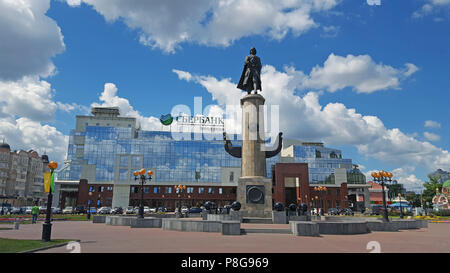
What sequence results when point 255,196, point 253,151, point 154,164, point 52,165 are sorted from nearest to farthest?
point 52,165 → point 255,196 → point 253,151 → point 154,164

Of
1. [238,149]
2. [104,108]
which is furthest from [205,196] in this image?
[238,149]

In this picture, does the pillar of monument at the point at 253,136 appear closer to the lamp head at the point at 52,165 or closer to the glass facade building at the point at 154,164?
the lamp head at the point at 52,165

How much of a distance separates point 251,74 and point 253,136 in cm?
630

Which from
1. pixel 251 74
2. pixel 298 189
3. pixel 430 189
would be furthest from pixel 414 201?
pixel 251 74

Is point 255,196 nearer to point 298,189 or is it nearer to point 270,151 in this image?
point 270,151

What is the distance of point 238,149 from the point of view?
28719 millimetres

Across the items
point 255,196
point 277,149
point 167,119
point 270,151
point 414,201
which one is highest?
point 167,119

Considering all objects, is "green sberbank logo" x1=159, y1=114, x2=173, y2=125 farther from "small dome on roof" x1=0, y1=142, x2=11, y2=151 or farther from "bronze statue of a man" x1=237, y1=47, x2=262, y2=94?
"bronze statue of a man" x1=237, y1=47, x2=262, y2=94

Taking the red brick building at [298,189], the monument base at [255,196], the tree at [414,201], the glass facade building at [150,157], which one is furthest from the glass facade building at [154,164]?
the monument base at [255,196]

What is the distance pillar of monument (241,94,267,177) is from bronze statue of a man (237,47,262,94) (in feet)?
5.32

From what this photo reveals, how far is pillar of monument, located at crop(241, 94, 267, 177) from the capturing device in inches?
1029

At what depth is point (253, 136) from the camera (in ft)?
87.5
